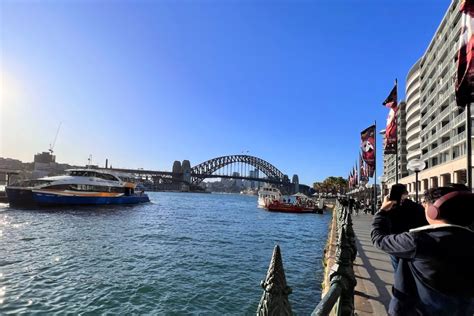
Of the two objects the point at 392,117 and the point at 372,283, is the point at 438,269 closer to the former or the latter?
the point at 372,283

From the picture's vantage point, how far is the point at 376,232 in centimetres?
330

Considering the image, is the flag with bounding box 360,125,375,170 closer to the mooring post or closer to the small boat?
the mooring post

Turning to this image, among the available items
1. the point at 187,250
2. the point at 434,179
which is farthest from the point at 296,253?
the point at 434,179

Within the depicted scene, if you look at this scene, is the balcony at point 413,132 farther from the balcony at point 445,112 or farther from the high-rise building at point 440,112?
the balcony at point 445,112

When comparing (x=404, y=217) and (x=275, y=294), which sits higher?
(x=404, y=217)

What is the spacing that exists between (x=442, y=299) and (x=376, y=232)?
2.66ft

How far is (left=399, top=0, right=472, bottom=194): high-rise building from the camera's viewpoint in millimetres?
46750

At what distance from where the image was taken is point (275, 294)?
8.31ft

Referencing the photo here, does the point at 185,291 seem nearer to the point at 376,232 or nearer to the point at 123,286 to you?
the point at 123,286

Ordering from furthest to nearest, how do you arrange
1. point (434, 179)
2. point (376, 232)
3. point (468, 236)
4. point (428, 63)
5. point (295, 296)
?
point (428, 63) < point (434, 179) < point (295, 296) < point (376, 232) < point (468, 236)

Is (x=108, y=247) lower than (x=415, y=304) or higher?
lower

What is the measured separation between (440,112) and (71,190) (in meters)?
59.6

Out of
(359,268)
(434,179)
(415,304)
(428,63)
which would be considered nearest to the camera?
(415,304)

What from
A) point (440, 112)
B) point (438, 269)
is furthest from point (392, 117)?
point (440, 112)
